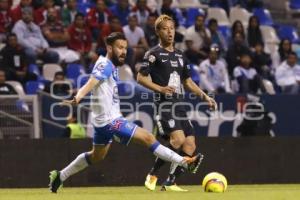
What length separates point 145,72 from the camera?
13.6 meters

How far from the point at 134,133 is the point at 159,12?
449 inches

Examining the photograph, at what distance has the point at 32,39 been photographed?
68.2 ft

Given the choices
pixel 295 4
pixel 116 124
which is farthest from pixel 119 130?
pixel 295 4

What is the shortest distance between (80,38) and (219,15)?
4.83m

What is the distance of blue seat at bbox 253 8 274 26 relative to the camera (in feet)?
84.8

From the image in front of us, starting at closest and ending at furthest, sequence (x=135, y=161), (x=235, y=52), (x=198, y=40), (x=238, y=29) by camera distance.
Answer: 1. (x=135, y=161)
2. (x=235, y=52)
3. (x=198, y=40)
4. (x=238, y=29)

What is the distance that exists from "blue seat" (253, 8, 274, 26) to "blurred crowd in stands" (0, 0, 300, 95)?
54.8 inches

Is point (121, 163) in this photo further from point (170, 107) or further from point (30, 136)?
point (170, 107)

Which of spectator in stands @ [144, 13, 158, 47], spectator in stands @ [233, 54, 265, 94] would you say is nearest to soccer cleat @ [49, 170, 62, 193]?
spectator in stands @ [233, 54, 265, 94]

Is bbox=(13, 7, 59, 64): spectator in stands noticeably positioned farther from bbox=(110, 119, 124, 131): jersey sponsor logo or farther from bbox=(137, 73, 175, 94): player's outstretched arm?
bbox=(110, 119, 124, 131): jersey sponsor logo

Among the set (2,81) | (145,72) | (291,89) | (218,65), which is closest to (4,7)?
(2,81)

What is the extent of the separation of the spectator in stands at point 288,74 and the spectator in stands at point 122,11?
3.79 m

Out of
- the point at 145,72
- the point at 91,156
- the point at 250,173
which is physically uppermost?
the point at 145,72

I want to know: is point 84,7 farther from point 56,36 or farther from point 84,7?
point 56,36
